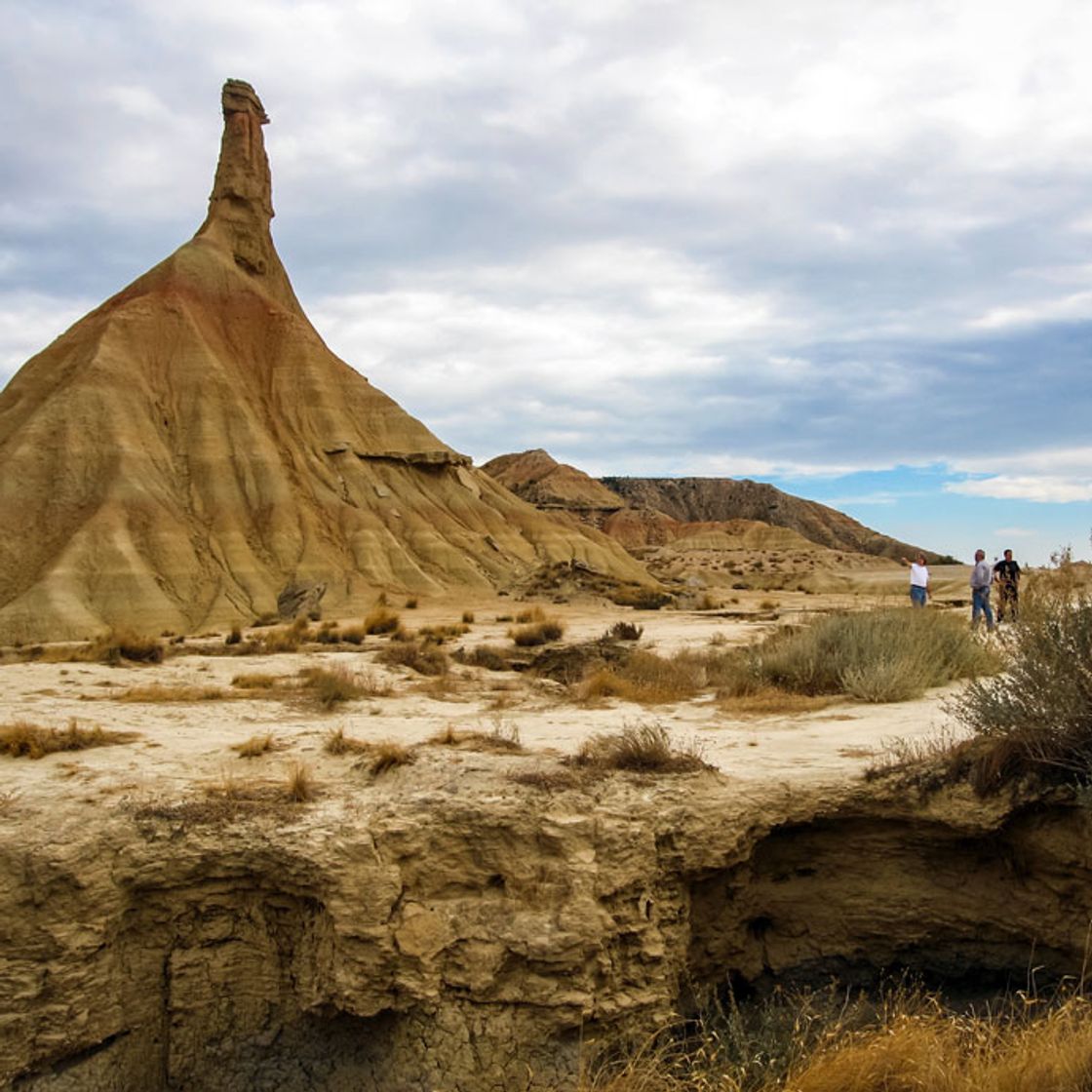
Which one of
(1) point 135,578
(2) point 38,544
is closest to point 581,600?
(1) point 135,578

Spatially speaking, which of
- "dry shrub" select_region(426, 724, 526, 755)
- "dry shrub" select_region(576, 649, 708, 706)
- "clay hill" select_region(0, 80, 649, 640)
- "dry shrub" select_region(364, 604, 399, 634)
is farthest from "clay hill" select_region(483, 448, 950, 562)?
"dry shrub" select_region(426, 724, 526, 755)

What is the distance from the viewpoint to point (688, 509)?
10919cm

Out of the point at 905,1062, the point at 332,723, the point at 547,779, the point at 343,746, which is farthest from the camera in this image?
the point at 332,723

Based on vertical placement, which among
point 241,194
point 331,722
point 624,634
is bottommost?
point 331,722

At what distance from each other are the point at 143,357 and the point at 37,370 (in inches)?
197

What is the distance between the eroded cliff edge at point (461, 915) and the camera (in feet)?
18.1

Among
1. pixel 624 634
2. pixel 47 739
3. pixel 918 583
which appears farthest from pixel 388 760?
pixel 918 583

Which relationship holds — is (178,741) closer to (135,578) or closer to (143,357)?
(135,578)

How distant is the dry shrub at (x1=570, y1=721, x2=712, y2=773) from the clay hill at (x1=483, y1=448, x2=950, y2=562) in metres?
72.7

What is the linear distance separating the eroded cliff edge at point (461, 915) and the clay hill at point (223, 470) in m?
26.1

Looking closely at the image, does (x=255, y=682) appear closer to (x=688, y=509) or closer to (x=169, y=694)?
(x=169, y=694)

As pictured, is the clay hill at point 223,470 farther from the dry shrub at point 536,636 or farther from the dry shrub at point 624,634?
the dry shrub at point 624,634

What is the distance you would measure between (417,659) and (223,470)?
2639cm

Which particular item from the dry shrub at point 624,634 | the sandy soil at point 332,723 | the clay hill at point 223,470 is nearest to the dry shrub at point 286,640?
the sandy soil at point 332,723
